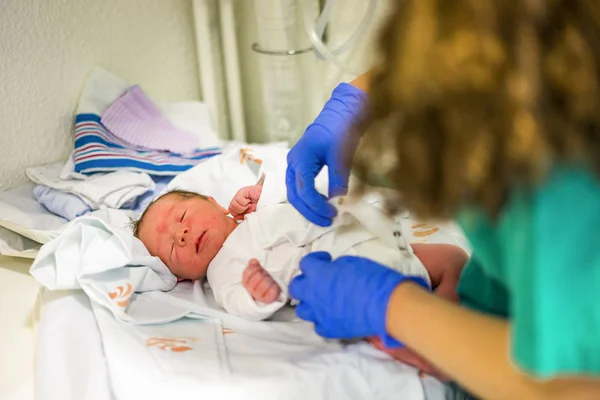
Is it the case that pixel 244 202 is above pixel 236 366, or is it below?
above

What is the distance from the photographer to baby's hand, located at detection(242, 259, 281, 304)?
1.02 m

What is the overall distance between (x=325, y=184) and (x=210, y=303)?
1.04ft

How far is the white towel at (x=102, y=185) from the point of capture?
134cm

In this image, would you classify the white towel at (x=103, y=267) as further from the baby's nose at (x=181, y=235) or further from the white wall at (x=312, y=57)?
the white wall at (x=312, y=57)

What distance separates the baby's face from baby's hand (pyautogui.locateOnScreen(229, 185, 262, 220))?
57 mm

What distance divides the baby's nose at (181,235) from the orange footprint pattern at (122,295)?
0.14 metres

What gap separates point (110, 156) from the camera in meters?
1.42

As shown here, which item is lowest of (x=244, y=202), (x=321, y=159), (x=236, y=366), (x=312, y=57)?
(x=236, y=366)

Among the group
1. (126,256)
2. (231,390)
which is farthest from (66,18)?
(231,390)

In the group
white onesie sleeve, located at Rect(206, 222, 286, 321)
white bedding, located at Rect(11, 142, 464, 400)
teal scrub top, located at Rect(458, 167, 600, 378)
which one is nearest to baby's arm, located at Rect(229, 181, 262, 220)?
white onesie sleeve, located at Rect(206, 222, 286, 321)

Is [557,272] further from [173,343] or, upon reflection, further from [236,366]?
[173,343]

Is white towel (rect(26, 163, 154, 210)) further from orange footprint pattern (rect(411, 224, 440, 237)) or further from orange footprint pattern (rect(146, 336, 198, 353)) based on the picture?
orange footprint pattern (rect(411, 224, 440, 237))

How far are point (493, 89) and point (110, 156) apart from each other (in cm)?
110

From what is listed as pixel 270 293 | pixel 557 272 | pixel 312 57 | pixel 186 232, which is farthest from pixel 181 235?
pixel 557 272
